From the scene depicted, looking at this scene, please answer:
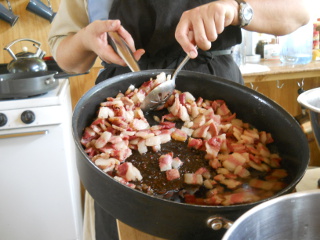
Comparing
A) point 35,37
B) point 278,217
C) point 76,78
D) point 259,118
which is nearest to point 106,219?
point 259,118

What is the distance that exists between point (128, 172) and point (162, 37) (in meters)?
0.40

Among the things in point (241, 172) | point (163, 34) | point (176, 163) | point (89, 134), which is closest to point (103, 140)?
point (89, 134)

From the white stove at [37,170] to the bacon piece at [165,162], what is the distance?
0.96 m

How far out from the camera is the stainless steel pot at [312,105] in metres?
0.39

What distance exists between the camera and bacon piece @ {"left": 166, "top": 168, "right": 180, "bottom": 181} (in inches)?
19.6

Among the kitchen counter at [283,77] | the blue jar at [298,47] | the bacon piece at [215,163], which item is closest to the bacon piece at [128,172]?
the bacon piece at [215,163]

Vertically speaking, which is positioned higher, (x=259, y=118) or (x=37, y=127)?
(x=259, y=118)

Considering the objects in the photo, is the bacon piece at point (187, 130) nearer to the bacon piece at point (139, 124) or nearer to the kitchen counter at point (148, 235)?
the bacon piece at point (139, 124)

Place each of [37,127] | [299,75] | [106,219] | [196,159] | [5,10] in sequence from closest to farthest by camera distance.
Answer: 1. [196,159]
2. [106,219]
3. [37,127]
4. [299,75]
5. [5,10]

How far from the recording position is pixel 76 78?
1874mm

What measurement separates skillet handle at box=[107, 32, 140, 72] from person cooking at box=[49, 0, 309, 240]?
0.04 feet

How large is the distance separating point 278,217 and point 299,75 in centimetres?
147

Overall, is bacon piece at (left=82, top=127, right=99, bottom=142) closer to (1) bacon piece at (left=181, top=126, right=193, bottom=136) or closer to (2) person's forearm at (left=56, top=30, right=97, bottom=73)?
(1) bacon piece at (left=181, top=126, right=193, bottom=136)

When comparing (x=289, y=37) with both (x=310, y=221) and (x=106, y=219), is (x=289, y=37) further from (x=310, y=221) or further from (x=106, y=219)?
(x=310, y=221)
